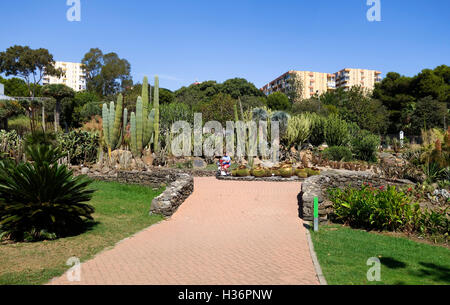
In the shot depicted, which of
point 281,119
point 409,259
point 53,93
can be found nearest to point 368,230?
point 409,259

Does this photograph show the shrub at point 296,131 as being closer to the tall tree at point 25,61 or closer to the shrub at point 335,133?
the shrub at point 335,133

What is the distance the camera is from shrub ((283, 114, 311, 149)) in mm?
24969

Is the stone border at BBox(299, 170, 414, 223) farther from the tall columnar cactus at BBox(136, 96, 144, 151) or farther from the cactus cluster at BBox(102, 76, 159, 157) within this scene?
the cactus cluster at BBox(102, 76, 159, 157)

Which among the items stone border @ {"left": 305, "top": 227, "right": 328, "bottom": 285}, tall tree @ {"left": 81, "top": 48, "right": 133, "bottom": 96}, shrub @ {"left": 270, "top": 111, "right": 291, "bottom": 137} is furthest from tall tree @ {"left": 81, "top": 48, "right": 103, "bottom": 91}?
stone border @ {"left": 305, "top": 227, "right": 328, "bottom": 285}

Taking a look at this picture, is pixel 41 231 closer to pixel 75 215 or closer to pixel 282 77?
pixel 75 215

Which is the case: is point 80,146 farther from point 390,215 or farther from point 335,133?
point 335,133

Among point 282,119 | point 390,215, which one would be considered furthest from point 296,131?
point 390,215

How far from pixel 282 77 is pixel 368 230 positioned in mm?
95217

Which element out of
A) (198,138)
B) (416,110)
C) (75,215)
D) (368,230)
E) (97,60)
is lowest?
(368,230)

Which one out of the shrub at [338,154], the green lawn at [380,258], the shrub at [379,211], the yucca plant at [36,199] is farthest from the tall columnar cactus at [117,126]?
the green lawn at [380,258]

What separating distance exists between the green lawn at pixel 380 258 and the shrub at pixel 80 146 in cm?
1565

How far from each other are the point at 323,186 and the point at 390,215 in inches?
165

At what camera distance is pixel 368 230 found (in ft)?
28.6

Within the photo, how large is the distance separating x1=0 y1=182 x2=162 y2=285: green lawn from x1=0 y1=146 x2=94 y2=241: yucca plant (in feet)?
→ 1.28
